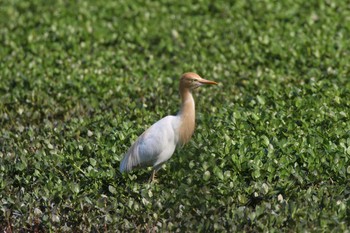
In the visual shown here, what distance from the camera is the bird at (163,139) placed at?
662 cm

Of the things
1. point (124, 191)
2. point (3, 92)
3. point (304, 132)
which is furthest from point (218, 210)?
point (3, 92)

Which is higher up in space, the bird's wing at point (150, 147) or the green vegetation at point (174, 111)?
the bird's wing at point (150, 147)

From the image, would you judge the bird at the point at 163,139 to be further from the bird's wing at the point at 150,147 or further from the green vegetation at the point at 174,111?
the green vegetation at the point at 174,111

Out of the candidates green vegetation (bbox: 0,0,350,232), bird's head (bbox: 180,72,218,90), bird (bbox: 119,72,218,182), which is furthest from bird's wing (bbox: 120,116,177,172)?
bird's head (bbox: 180,72,218,90)

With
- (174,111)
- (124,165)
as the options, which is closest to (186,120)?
(124,165)

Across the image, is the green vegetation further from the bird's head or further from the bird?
the bird's head

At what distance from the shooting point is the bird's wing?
661cm

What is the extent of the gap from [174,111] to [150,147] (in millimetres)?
1931

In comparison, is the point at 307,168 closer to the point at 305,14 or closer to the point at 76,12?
the point at 305,14

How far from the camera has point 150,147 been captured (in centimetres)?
Result: 660

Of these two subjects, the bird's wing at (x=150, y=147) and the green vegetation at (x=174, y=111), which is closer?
the green vegetation at (x=174, y=111)

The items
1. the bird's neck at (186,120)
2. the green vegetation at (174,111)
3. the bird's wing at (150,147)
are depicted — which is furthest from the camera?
the bird's neck at (186,120)

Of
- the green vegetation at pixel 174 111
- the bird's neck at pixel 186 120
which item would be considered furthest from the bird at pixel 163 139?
the green vegetation at pixel 174 111

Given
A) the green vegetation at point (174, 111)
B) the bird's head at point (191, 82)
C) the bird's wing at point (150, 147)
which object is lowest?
the green vegetation at point (174, 111)
